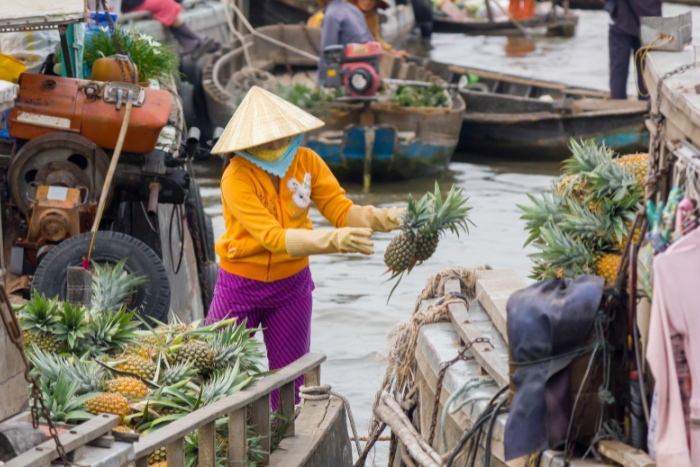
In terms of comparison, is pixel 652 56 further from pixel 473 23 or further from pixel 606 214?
pixel 473 23

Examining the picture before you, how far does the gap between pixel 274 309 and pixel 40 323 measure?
1049mm

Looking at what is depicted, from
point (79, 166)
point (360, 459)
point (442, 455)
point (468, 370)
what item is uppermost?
point (79, 166)

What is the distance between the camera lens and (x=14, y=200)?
231 inches

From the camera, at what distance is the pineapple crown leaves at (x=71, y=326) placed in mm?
4398

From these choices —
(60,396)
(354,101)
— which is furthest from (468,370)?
(354,101)

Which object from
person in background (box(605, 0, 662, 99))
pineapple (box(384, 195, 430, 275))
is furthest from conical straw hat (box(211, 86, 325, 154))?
person in background (box(605, 0, 662, 99))

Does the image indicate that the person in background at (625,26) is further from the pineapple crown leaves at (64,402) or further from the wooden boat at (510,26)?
the wooden boat at (510,26)

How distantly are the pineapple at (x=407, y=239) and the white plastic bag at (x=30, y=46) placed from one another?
11.2 feet

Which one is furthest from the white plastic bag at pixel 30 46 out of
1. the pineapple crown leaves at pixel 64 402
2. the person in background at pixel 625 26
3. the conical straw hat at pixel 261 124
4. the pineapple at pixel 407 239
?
the person in background at pixel 625 26

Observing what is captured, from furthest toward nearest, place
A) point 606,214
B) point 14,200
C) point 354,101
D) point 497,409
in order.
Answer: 1. point 354,101
2. point 14,200
3. point 606,214
4. point 497,409

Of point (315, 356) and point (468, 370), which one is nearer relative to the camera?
point (468, 370)

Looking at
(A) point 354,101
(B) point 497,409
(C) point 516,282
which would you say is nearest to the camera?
(B) point 497,409

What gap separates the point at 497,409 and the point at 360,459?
1535 mm

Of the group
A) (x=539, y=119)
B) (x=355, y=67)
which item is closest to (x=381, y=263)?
(x=355, y=67)
